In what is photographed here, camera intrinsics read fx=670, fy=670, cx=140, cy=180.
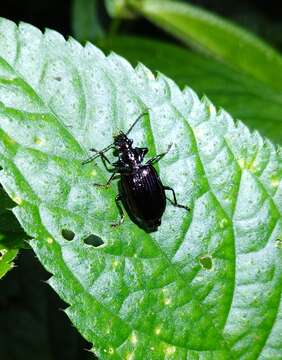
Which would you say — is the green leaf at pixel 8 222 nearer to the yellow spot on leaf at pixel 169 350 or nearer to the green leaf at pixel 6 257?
the green leaf at pixel 6 257

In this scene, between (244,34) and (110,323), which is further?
(244,34)

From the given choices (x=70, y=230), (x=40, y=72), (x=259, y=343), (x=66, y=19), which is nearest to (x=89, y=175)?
(x=70, y=230)

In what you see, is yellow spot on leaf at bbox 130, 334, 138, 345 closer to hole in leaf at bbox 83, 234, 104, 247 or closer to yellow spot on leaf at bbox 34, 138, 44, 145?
hole in leaf at bbox 83, 234, 104, 247

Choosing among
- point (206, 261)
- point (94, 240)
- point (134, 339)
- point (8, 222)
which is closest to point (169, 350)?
point (134, 339)

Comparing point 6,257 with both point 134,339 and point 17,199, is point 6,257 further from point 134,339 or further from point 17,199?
point 134,339

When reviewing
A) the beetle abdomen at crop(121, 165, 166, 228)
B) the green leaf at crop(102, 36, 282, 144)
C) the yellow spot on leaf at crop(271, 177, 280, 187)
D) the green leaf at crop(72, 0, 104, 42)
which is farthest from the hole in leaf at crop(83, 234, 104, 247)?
the green leaf at crop(72, 0, 104, 42)

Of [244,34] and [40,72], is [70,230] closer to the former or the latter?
[40,72]
